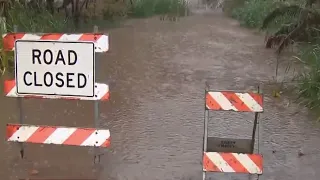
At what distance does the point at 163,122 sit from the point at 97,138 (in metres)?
2.36

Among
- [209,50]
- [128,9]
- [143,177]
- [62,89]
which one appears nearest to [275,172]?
[143,177]

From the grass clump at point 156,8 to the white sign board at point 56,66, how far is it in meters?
20.1

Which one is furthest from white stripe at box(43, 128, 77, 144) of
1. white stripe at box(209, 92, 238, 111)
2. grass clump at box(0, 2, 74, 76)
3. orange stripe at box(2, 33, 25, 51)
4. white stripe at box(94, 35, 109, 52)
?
grass clump at box(0, 2, 74, 76)

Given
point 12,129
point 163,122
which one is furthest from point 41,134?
point 163,122

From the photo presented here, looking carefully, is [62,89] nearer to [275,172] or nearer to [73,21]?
[275,172]

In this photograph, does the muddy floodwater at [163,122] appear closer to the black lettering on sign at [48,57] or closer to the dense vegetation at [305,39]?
the dense vegetation at [305,39]

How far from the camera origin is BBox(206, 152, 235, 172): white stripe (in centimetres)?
509

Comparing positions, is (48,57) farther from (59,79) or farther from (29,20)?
(29,20)

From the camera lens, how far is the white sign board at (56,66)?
538 cm

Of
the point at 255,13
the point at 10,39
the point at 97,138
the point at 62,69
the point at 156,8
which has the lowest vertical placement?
the point at 156,8

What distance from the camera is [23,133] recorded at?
5.65 metres

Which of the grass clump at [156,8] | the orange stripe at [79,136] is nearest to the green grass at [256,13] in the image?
the grass clump at [156,8]

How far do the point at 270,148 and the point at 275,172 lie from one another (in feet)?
2.67

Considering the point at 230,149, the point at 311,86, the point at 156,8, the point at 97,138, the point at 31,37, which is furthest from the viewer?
the point at 156,8
